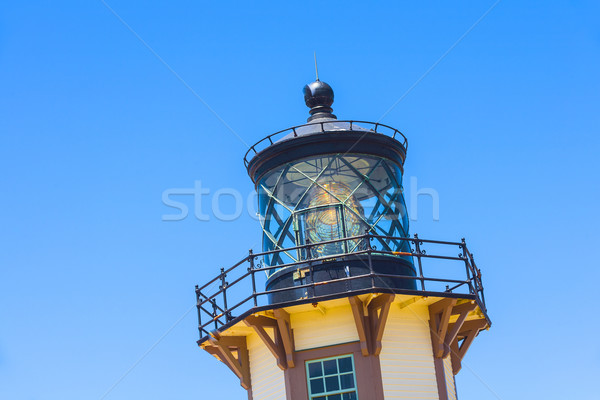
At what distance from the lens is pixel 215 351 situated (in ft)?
67.9

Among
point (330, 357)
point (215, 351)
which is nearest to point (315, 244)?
point (330, 357)

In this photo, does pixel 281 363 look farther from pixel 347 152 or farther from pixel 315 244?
pixel 347 152

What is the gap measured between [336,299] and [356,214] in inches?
81.3

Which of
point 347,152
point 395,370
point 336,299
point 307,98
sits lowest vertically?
point 395,370

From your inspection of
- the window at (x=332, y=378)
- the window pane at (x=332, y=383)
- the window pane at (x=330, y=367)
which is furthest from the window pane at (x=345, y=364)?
the window pane at (x=332, y=383)

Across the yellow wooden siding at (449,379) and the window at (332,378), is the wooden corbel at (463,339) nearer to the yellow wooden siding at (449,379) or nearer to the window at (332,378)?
the yellow wooden siding at (449,379)

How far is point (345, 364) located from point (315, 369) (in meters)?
0.63

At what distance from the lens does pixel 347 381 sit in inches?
754

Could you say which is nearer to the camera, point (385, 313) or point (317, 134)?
point (385, 313)

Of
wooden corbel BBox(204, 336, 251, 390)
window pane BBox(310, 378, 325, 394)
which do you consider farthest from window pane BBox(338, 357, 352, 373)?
wooden corbel BBox(204, 336, 251, 390)

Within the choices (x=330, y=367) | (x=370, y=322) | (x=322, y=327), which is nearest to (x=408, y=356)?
(x=370, y=322)

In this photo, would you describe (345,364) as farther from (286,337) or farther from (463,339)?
(463,339)

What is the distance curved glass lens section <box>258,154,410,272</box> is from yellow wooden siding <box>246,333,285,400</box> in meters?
1.86

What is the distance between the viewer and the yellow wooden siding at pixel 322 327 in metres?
19.6
